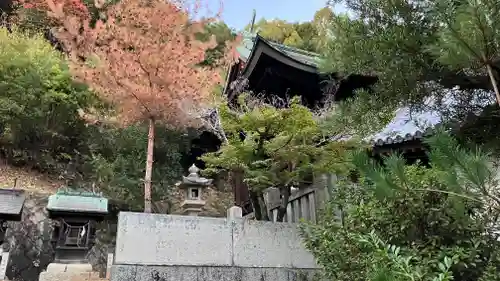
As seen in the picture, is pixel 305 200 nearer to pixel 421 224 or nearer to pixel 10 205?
pixel 421 224

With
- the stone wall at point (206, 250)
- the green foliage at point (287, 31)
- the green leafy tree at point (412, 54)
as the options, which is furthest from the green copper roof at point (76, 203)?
the green foliage at point (287, 31)

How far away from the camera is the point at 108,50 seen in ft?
19.9

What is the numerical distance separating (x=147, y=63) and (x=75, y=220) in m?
4.34

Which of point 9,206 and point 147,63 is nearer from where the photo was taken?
point 147,63

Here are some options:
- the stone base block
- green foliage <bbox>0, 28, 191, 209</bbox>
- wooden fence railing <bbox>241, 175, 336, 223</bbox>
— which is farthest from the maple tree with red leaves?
green foliage <bbox>0, 28, 191, 209</bbox>

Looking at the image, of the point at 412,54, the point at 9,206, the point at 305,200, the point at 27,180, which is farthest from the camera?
the point at 27,180

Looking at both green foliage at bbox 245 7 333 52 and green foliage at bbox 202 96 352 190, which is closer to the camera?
green foliage at bbox 202 96 352 190

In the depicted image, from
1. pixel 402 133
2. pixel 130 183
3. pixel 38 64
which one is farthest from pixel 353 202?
Result: pixel 38 64

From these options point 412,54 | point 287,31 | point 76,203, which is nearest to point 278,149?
point 412,54

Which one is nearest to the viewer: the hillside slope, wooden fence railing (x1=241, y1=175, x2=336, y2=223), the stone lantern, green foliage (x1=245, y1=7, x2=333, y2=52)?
wooden fence railing (x1=241, y1=175, x2=336, y2=223)

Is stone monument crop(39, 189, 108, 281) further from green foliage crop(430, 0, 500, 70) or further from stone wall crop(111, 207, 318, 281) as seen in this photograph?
green foliage crop(430, 0, 500, 70)

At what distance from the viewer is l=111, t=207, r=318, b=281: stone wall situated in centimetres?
430

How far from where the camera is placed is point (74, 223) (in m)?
8.54

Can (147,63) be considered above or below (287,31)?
below
